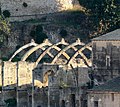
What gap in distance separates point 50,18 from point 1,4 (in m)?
5.02

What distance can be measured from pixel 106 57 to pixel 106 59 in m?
0.16

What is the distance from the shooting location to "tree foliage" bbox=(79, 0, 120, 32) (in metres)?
94.4

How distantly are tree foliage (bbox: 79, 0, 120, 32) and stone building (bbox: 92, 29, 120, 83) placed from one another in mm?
17190

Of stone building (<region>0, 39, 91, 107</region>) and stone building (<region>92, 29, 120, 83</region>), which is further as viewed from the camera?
stone building (<region>0, 39, 91, 107</region>)

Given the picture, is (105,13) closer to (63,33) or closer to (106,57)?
(63,33)

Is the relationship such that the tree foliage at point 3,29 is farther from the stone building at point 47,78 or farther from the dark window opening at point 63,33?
the stone building at point 47,78

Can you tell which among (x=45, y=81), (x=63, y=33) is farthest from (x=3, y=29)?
(x=45, y=81)

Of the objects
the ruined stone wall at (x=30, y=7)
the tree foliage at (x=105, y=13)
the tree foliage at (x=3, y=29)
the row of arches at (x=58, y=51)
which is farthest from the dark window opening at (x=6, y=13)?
the row of arches at (x=58, y=51)

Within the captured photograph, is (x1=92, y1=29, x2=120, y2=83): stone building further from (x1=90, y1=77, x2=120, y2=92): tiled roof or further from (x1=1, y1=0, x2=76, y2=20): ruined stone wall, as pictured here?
(x1=1, y1=0, x2=76, y2=20): ruined stone wall

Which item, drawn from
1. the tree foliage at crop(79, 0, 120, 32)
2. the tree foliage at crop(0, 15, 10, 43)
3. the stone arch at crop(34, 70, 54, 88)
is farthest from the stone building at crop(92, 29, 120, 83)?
the tree foliage at crop(0, 15, 10, 43)

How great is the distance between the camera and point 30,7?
101438 mm

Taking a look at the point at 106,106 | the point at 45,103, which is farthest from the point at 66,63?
the point at 106,106

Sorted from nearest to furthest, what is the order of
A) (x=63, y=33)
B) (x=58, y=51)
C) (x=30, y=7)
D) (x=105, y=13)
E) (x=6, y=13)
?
1. (x=58, y=51)
2. (x=105, y=13)
3. (x=63, y=33)
4. (x=6, y=13)
5. (x=30, y=7)

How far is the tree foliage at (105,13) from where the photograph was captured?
94.4m
